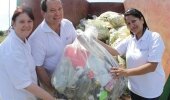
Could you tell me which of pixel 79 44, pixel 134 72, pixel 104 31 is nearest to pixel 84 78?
pixel 79 44

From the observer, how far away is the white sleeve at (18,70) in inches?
110

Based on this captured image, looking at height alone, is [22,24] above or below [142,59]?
above

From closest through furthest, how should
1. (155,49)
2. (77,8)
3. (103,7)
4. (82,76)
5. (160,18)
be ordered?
(82,76) < (155,49) < (160,18) < (77,8) < (103,7)

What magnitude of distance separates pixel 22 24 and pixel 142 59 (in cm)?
113

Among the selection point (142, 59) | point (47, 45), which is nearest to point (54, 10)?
point (47, 45)

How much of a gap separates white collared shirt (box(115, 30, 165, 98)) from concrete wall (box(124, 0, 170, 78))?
0.58m

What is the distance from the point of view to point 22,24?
2838mm

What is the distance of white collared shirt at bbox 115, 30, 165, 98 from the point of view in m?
3.38

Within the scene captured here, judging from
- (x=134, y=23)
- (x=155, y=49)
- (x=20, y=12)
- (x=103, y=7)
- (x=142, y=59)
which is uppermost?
(x=20, y=12)

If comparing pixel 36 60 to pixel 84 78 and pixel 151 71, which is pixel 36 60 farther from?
pixel 151 71

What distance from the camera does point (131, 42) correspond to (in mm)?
3643

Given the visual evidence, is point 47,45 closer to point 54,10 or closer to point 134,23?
point 54,10

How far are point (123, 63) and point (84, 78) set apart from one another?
1.60 meters

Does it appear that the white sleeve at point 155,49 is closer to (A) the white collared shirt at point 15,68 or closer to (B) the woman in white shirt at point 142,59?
(B) the woman in white shirt at point 142,59
